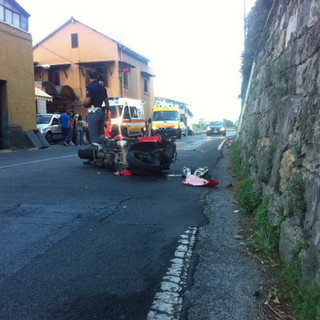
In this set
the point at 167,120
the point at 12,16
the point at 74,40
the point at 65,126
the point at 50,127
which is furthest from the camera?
the point at 74,40

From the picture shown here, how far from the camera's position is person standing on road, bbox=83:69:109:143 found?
26.9 ft

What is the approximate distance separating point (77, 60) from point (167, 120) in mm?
12412

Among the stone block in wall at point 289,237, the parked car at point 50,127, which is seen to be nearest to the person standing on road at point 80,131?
the parked car at point 50,127

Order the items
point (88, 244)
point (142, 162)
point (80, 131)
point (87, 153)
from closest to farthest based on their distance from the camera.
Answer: point (88, 244), point (142, 162), point (87, 153), point (80, 131)

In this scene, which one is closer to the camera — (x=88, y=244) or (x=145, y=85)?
(x=88, y=244)

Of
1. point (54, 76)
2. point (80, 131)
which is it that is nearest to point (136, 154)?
point (80, 131)

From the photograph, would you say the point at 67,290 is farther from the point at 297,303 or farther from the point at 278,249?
the point at 278,249

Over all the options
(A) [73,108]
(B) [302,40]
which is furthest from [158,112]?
(B) [302,40]

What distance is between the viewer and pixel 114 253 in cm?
332

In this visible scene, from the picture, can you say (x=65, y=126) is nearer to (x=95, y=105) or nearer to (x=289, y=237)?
(x=95, y=105)

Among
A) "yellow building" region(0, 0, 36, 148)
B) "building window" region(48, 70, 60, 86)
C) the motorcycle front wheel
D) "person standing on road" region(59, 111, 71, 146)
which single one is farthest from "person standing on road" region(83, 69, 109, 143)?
"building window" region(48, 70, 60, 86)

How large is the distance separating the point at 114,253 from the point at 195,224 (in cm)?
127

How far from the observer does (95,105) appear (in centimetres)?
833

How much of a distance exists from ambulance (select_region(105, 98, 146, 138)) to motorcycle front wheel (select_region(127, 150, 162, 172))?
11443mm
